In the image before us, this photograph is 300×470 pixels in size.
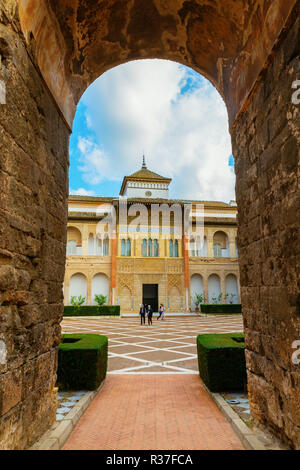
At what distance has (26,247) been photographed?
257 cm

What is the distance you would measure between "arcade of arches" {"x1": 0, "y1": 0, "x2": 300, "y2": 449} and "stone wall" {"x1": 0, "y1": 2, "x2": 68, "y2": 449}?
14 mm

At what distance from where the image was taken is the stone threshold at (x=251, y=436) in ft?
8.95

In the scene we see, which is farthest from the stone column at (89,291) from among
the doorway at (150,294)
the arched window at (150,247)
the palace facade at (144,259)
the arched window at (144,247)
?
the arched window at (150,247)

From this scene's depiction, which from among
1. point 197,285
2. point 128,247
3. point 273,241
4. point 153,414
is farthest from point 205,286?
point 273,241

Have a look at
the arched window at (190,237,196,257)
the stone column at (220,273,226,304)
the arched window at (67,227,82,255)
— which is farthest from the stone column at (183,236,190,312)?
the arched window at (67,227,82,255)

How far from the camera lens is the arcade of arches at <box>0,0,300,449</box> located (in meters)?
2.34

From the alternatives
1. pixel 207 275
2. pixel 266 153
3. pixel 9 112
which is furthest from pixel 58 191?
pixel 207 275

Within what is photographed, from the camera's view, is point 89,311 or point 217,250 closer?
point 89,311

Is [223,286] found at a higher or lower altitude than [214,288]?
higher

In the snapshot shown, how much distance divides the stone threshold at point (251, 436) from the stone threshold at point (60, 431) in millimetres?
1829

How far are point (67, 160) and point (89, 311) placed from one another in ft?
64.0

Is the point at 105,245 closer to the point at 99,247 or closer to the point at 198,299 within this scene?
the point at 99,247

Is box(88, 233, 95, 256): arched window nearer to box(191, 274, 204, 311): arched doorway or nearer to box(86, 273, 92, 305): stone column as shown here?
box(86, 273, 92, 305): stone column
